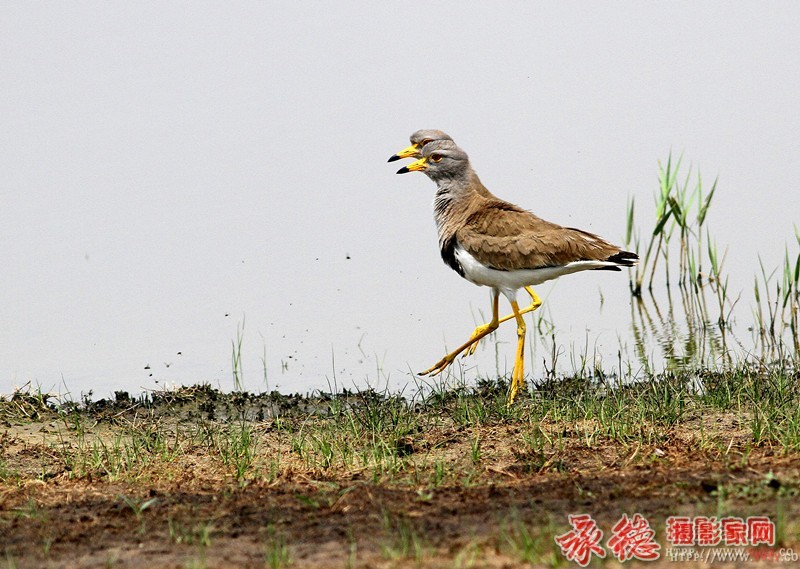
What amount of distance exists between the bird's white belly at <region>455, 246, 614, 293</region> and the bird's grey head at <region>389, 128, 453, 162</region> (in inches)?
43.4

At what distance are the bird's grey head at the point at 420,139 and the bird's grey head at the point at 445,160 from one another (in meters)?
0.06

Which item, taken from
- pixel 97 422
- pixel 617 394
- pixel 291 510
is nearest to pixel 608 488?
pixel 291 510

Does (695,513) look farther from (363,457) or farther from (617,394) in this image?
(617,394)

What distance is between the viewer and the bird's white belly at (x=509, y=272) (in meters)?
8.27

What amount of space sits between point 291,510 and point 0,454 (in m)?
2.47

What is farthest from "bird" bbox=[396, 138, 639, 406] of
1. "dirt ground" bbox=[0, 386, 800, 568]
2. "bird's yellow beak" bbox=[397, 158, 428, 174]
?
"dirt ground" bbox=[0, 386, 800, 568]

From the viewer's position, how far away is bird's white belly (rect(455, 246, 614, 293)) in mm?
8273

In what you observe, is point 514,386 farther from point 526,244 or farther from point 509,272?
Answer: point 526,244

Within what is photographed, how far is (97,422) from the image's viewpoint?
302 inches
